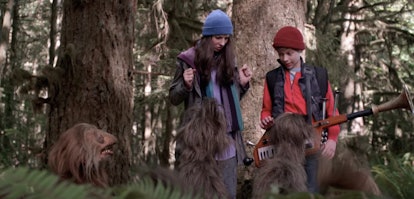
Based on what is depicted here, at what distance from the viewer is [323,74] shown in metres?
5.44

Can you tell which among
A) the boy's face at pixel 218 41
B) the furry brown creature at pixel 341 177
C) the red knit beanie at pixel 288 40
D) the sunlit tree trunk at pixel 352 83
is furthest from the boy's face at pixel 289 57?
the sunlit tree trunk at pixel 352 83

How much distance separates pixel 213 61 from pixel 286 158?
5.13 feet

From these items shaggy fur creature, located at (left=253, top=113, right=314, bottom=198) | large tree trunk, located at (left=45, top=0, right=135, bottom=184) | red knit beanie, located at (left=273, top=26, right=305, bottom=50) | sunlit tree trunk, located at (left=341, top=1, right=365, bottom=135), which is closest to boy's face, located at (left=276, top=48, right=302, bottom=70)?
red knit beanie, located at (left=273, top=26, right=305, bottom=50)

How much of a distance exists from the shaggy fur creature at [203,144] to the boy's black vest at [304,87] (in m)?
1.37

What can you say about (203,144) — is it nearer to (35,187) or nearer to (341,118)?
(341,118)

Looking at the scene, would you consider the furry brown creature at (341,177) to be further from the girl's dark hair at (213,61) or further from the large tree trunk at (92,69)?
the large tree trunk at (92,69)

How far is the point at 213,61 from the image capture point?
5.12m

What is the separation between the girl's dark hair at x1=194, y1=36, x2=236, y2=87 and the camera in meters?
5.05

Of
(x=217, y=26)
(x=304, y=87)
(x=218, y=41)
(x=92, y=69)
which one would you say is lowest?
(x=304, y=87)

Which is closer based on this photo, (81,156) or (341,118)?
(81,156)

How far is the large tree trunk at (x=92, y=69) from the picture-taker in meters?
5.71

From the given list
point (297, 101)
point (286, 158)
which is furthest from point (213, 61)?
point (286, 158)

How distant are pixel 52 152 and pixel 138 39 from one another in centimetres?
1467

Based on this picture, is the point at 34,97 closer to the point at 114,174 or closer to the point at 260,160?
the point at 114,174
